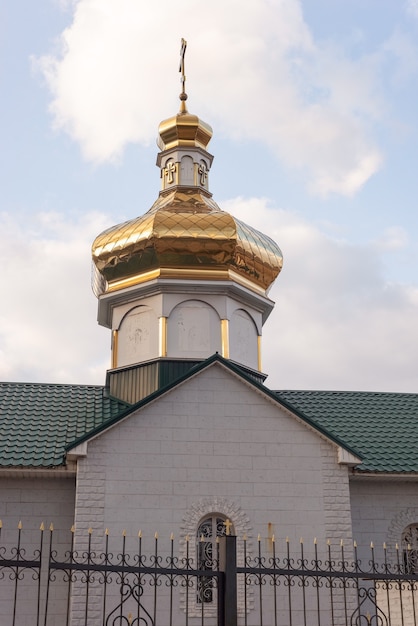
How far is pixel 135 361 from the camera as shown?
49.1 feet

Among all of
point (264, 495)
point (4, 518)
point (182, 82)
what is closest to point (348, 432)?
point (264, 495)

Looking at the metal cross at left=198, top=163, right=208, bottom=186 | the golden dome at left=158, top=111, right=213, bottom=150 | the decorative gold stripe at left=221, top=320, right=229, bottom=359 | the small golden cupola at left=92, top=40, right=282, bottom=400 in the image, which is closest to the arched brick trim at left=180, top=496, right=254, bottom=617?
the small golden cupola at left=92, top=40, right=282, bottom=400

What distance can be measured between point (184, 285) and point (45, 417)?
370cm

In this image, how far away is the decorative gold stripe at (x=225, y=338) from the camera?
1467cm

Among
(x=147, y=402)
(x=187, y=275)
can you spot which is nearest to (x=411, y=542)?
(x=147, y=402)

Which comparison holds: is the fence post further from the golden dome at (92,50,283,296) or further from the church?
the golden dome at (92,50,283,296)

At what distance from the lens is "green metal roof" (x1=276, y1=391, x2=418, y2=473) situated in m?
12.9

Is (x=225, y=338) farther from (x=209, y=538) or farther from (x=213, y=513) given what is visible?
(x=209, y=538)

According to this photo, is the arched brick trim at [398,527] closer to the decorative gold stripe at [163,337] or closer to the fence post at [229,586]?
the decorative gold stripe at [163,337]

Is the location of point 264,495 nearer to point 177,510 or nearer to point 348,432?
point 177,510

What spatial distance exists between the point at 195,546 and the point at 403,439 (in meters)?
4.64

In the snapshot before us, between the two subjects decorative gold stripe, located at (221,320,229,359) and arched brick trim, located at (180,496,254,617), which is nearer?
arched brick trim, located at (180,496,254,617)

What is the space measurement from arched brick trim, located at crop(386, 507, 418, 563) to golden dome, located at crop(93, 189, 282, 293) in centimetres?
535

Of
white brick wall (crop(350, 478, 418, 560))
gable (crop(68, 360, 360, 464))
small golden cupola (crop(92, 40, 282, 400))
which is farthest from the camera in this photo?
small golden cupola (crop(92, 40, 282, 400))
